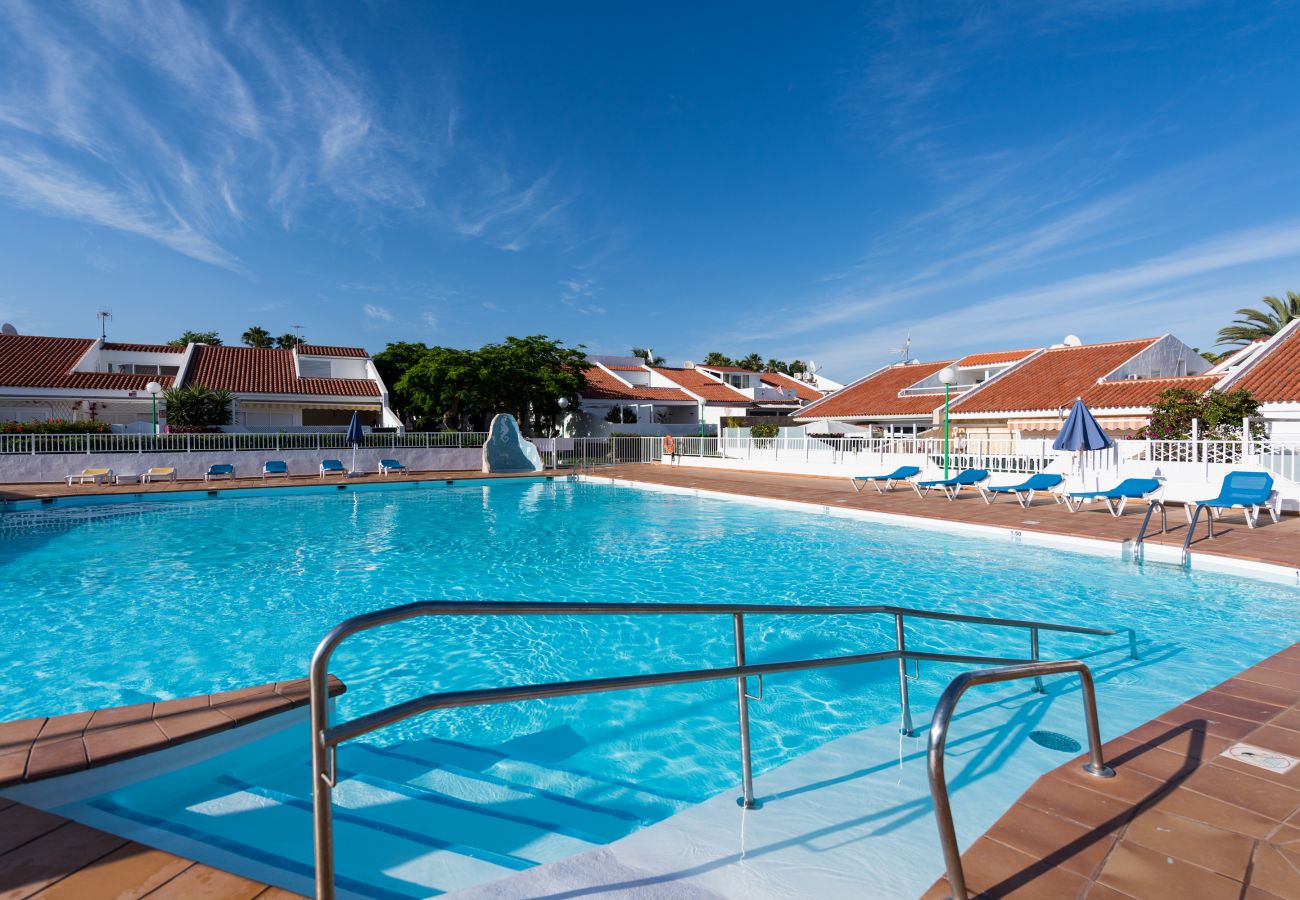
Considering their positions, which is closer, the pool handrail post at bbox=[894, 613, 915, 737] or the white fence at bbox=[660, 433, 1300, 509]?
the pool handrail post at bbox=[894, 613, 915, 737]

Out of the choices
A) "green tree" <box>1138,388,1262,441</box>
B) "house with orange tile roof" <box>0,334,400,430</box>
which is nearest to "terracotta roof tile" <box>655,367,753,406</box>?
"house with orange tile roof" <box>0,334,400,430</box>

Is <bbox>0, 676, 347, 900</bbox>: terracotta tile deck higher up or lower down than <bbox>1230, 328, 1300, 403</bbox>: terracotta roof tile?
lower down

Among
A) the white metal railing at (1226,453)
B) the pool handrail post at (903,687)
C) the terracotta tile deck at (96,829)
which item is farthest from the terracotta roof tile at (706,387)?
the terracotta tile deck at (96,829)

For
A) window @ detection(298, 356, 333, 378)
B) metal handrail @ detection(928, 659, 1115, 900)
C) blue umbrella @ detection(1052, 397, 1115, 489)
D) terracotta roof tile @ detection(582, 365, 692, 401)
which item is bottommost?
metal handrail @ detection(928, 659, 1115, 900)

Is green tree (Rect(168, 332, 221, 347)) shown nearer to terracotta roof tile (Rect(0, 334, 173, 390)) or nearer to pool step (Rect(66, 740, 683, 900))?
terracotta roof tile (Rect(0, 334, 173, 390))

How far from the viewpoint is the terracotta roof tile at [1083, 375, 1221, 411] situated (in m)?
22.0

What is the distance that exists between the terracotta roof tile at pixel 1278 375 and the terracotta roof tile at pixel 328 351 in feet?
125

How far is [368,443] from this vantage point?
89.7 ft

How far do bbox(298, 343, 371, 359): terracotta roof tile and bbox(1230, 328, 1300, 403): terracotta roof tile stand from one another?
38071mm

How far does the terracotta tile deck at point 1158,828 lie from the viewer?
7.90 ft

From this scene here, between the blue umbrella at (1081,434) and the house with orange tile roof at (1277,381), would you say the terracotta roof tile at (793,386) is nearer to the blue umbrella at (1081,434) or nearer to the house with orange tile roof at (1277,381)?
the house with orange tile roof at (1277,381)

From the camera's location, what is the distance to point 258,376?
32406 millimetres

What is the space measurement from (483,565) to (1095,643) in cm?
921

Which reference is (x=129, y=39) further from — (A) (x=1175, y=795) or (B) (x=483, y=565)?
(A) (x=1175, y=795)
